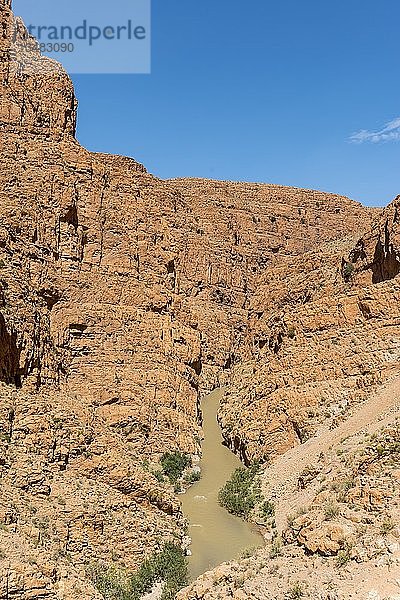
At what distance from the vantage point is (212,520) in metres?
21.7

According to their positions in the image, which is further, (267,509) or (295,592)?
(267,509)

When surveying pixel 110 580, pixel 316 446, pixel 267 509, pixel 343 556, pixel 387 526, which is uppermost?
pixel 387 526

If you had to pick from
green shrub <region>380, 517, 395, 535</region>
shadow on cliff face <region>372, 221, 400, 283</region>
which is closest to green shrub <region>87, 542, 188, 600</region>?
green shrub <region>380, 517, 395, 535</region>

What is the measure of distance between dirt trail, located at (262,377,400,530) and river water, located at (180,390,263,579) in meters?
1.80

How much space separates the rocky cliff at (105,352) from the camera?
1670 centimetres

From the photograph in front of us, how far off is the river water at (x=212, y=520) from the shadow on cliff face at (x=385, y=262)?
12.7m

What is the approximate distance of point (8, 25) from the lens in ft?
96.3

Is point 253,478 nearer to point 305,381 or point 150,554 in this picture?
point 305,381

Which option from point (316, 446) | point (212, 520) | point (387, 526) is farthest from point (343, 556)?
point (212, 520)

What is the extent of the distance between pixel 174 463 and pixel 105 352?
20.4ft

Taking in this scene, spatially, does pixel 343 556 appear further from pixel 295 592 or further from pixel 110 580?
pixel 110 580

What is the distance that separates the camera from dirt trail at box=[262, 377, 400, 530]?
754 inches

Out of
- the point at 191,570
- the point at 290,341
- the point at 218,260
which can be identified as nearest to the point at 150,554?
the point at 191,570

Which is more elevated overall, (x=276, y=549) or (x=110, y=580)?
(x=276, y=549)
